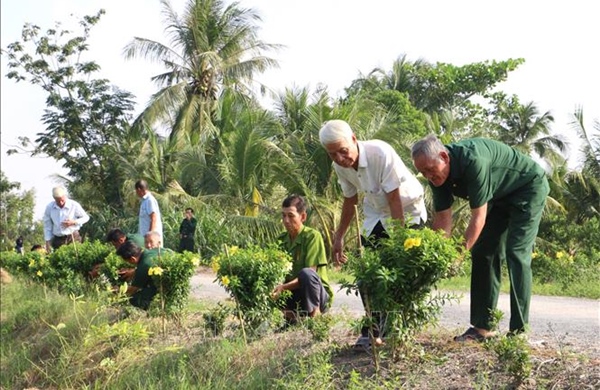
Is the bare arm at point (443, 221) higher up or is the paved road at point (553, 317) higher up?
the bare arm at point (443, 221)

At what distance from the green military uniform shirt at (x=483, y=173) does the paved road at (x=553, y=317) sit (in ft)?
3.72

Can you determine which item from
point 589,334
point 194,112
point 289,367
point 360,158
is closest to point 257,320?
point 289,367

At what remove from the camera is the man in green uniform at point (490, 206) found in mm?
4113

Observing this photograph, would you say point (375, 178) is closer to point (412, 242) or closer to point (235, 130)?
point (412, 242)

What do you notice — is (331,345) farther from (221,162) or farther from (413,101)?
(413,101)

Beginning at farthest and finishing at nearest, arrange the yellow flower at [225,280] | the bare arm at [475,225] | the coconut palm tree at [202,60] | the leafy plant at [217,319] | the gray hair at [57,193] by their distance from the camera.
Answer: the coconut palm tree at [202,60]
the gray hair at [57,193]
the leafy plant at [217,319]
the yellow flower at [225,280]
the bare arm at [475,225]

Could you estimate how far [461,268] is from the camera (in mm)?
4316

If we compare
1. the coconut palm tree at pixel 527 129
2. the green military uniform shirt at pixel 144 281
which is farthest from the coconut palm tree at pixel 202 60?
the green military uniform shirt at pixel 144 281

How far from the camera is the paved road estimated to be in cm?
524

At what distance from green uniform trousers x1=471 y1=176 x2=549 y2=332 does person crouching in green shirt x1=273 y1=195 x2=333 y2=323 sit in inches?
56.2

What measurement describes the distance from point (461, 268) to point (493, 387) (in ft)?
2.51

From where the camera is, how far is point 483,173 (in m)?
4.12

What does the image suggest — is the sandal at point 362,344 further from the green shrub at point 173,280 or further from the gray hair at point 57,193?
the gray hair at point 57,193

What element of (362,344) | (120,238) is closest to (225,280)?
(362,344)
